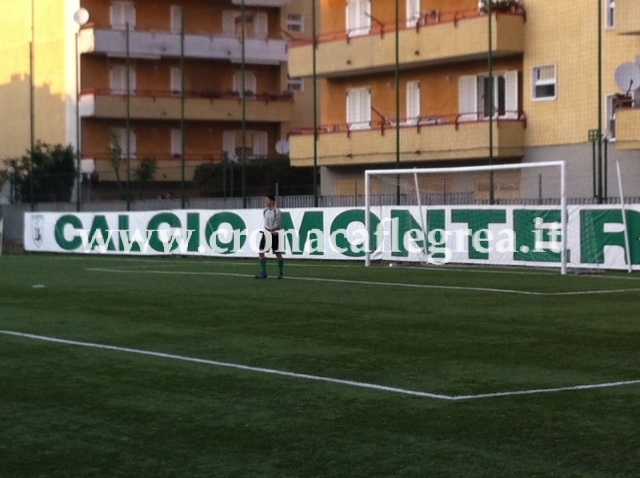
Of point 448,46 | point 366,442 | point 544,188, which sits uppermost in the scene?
point 448,46

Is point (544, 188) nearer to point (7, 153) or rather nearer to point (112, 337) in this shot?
point (112, 337)

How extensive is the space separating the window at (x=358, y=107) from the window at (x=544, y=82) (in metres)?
7.66

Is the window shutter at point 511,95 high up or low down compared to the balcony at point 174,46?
down

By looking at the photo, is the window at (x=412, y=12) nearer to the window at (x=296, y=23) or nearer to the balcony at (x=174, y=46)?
the balcony at (x=174, y=46)

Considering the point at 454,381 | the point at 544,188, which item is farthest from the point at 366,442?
the point at 544,188

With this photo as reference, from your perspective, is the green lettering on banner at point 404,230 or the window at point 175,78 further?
the window at point 175,78

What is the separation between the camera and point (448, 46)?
44.2m

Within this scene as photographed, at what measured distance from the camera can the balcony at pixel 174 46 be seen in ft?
203

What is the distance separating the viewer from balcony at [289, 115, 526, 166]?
42.8m

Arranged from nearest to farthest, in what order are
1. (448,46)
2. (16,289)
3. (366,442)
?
1. (366,442)
2. (16,289)
3. (448,46)

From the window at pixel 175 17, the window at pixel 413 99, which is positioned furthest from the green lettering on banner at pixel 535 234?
the window at pixel 175 17

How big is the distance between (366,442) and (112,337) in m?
7.77

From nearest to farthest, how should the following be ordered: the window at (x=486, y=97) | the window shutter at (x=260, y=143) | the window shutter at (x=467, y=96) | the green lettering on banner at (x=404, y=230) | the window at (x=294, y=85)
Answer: the green lettering on banner at (x=404, y=230), the window at (x=486, y=97), the window shutter at (x=467, y=96), the window shutter at (x=260, y=143), the window at (x=294, y=85)

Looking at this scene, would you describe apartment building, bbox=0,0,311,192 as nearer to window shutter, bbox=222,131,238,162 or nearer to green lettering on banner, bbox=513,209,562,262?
window shutter, bbox=222,131,238,162
